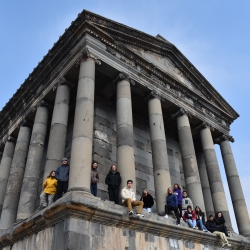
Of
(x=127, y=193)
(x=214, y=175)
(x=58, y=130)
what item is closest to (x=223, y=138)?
(x=214, y=175)

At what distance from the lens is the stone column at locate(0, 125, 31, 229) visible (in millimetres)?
14602

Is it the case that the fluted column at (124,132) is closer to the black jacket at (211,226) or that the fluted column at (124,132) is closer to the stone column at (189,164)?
the black jacket at (211,226)

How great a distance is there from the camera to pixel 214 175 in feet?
58.3

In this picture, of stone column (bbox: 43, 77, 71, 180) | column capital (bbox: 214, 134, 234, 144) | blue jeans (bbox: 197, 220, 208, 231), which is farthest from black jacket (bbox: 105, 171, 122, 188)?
column capital (bbox: 214, 134, 234, 144)

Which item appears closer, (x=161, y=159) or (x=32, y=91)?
(x=161, y=159)

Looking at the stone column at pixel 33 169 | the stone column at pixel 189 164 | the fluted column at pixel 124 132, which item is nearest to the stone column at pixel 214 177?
the stone column at pixel 189 164

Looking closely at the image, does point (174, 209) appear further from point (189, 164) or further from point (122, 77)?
point (122, 77)

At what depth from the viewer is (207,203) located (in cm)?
1984

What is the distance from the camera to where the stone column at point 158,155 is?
43.4ft

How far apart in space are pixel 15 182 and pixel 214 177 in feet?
38.5

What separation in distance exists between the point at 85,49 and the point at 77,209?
27.9 ft

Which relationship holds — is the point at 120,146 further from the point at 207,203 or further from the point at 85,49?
the point at 207,203

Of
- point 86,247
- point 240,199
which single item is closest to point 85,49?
point 86,247

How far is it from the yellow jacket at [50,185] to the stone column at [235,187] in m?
12.0
